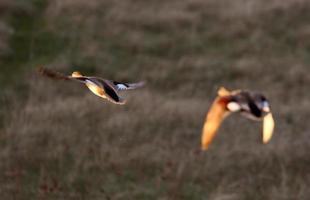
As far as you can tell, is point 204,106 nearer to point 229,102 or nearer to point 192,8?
point 192,8

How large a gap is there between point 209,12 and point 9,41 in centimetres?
307

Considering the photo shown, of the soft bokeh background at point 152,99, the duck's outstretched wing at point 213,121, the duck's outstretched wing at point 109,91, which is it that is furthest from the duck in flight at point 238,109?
the soft bokeh background at point 152,99

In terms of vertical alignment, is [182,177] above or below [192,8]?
below

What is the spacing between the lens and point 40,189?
341 centimetres

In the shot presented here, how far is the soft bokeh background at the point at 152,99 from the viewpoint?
3764mm

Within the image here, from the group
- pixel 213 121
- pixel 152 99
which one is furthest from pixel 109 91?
pixel 152 99

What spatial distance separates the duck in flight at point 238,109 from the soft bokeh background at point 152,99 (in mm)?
2529

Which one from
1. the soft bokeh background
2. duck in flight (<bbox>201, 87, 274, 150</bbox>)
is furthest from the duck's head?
the soft bokeh background

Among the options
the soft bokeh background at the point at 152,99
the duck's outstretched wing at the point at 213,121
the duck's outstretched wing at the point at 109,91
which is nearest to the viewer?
the duck's outstretched wing at the point at 213,121

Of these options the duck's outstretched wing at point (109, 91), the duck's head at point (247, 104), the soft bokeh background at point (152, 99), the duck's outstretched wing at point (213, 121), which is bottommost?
the duck's outstretched wing at point (213, 121)

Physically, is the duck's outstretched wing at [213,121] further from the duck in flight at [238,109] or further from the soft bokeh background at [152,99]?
the soft bokeh background at [152,99]

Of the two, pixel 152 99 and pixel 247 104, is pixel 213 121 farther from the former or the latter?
pixel 152 99

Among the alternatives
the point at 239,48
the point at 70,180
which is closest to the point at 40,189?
the point at 70,180

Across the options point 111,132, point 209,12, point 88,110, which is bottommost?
point 111,132
